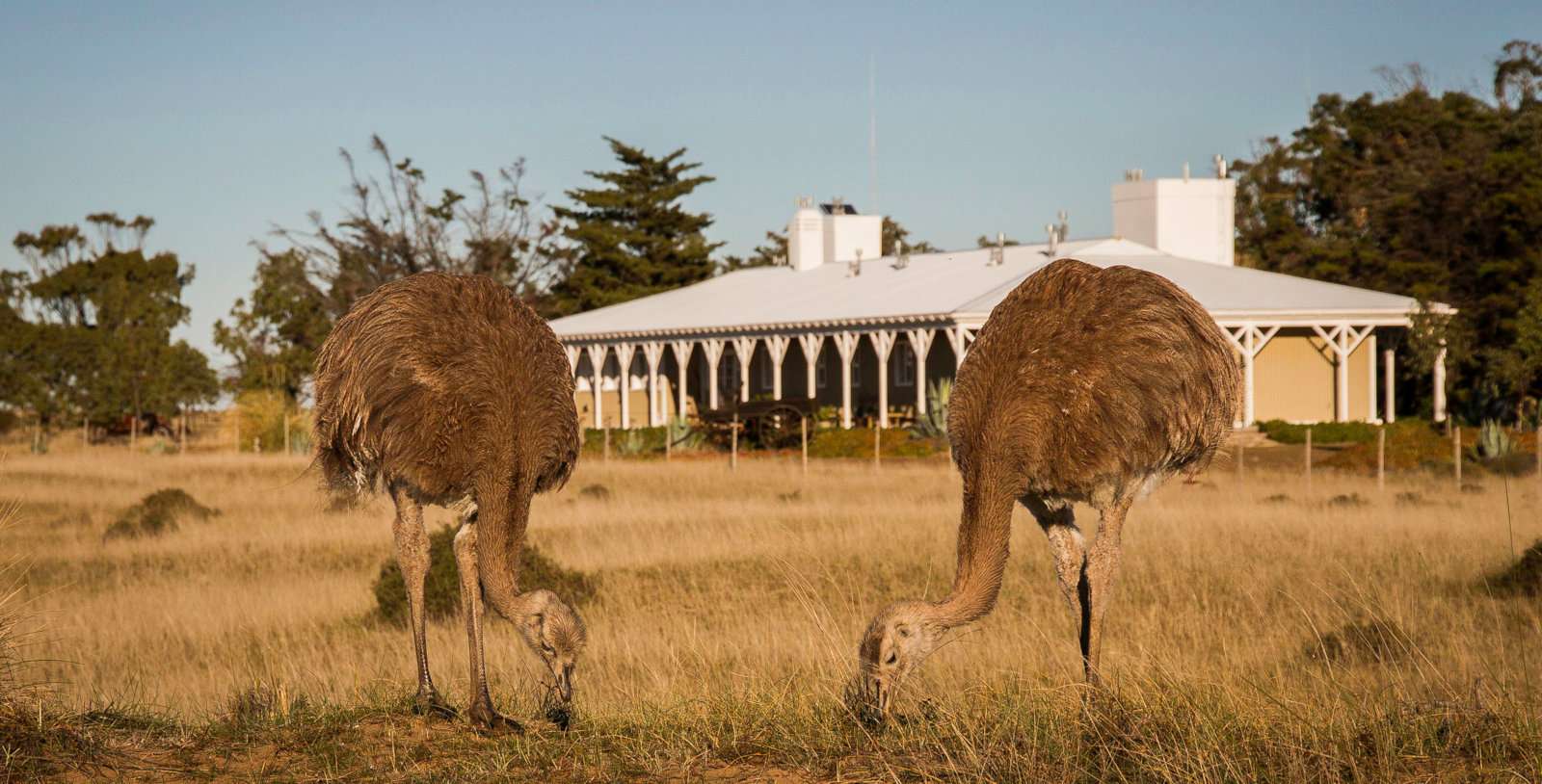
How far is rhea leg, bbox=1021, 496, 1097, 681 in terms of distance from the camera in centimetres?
750

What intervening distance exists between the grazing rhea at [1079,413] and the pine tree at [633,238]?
162 ft

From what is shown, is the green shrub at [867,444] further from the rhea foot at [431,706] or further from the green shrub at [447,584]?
the rhea foot at [431,706]

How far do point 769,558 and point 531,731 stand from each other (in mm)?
8201

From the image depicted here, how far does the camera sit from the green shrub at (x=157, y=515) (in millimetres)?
19484

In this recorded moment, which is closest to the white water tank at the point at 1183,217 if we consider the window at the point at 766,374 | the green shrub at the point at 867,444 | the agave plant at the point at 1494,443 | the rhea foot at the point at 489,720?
the window at the point at 766,374

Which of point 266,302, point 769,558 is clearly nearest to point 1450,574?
point 769,558

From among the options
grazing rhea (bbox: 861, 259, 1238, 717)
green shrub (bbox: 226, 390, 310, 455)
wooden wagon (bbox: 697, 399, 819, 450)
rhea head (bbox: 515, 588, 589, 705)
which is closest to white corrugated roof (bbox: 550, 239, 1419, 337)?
wooden wagon (bbox: 697, 399, 819, 450)

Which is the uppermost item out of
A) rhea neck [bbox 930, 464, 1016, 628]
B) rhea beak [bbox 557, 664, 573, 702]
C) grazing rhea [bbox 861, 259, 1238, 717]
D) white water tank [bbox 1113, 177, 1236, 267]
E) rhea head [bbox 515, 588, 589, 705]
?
white water tank [bbox 1113, 177, 1236, 267]

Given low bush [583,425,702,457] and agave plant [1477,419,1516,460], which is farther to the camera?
low bush [583,425,702,457]

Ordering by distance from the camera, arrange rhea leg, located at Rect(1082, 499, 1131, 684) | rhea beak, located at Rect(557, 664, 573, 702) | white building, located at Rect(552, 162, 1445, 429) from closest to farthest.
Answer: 1. rhea beak, located at Rect(557, 664, 573, 702)
2. rhea leg, located at Rect(1082, 499, 1131, 684)
3. white building, located at Rect(552, 162, 1445, 429)

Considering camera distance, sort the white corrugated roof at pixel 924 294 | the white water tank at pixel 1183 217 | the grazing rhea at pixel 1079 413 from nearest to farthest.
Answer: the grazing rhea at pixel 1079 413, the white corrugated roof at pixel 924 294, the white water tank at pixel 1183 217

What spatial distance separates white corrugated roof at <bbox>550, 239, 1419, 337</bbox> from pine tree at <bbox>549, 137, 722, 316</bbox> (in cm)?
931

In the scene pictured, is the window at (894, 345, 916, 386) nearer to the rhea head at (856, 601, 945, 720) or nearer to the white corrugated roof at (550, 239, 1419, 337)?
the white corrugated roof at (550, 239, 1419, 337)

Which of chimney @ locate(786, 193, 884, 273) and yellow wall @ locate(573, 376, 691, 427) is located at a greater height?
chimney @ locate(786, 193, 884, 273)
